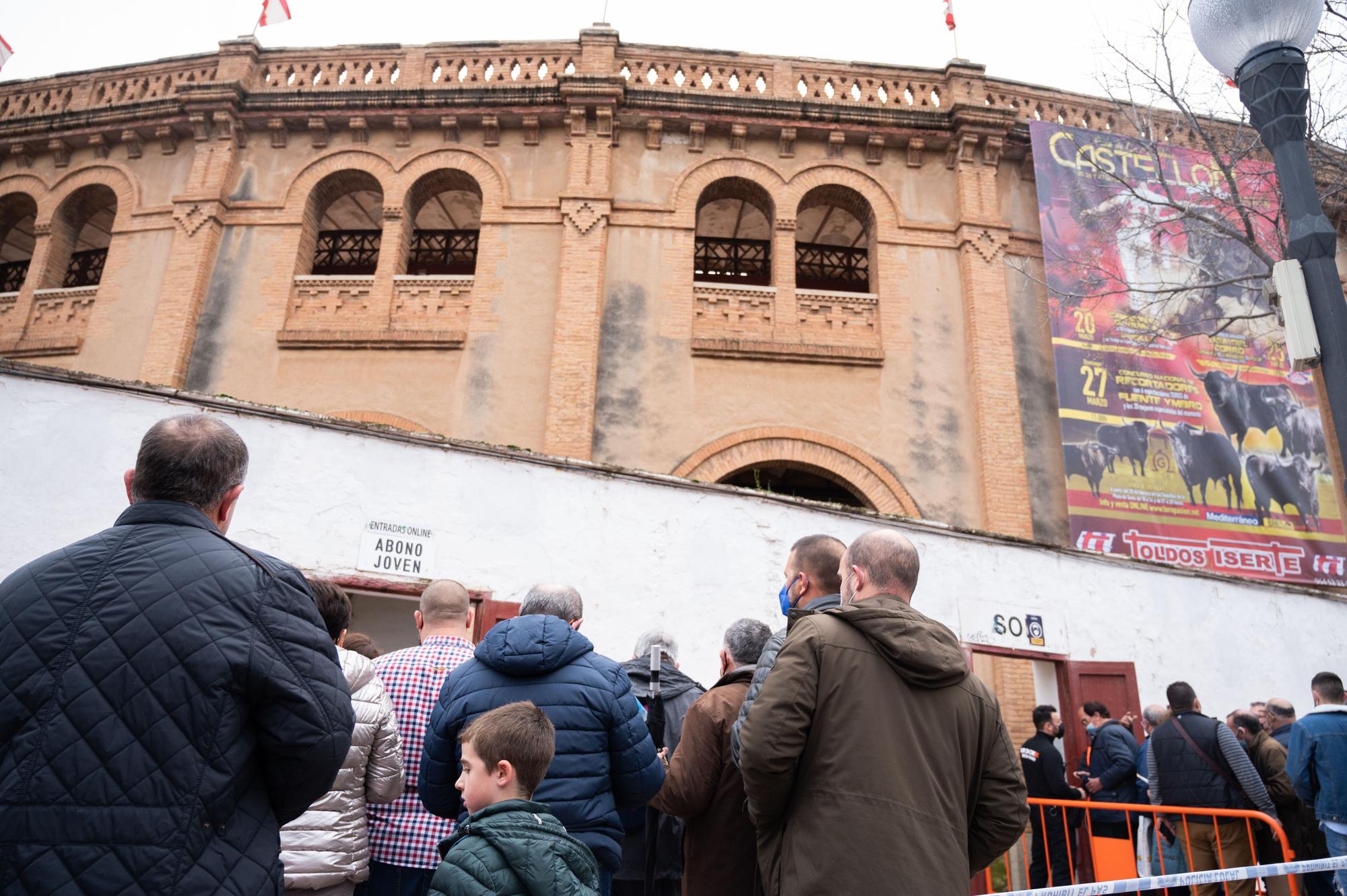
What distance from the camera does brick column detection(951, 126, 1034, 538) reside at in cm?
1347

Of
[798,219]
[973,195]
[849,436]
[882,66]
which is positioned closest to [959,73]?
[882,66]

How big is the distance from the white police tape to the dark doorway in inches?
382

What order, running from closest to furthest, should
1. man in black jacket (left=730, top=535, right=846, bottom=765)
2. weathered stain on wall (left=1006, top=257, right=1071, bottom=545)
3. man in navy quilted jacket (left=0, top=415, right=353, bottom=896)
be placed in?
man in navy quilted jacket (left=0, top=415, right=353, bottom=896)
man in black jacket (left=730, top=535, right=846, bottom=765)
weathered stain on wall (left=1006, top=257, right=1071, bottom=545)

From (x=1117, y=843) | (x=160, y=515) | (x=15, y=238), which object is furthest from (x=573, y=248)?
(x=160, y=515)

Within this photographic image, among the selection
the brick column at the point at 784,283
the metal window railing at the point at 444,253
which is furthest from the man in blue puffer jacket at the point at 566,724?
the metal window railing at the point at 444,253

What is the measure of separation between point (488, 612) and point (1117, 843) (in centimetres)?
536

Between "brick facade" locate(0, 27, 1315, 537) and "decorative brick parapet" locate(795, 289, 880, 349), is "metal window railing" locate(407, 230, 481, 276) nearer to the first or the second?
"brick facade" locate(0, 27, 1315, 537)

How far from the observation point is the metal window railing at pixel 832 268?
1712 centimetres

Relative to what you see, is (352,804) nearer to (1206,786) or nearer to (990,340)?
(1206,786)

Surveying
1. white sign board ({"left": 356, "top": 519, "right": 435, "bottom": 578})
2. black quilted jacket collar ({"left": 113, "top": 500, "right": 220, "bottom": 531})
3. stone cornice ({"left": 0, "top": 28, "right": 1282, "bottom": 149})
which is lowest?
black quilted jacket collar ({"left": 113, "top": 500, "right": 220, "bottom": 531})

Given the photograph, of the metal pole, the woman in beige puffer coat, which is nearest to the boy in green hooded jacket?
the woman in beige puffer coat

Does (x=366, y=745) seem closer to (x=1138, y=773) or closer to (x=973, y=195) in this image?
(x=1138, y=773)

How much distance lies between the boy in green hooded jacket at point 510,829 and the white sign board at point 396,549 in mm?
5132

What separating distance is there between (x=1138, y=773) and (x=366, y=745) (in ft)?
22.7
